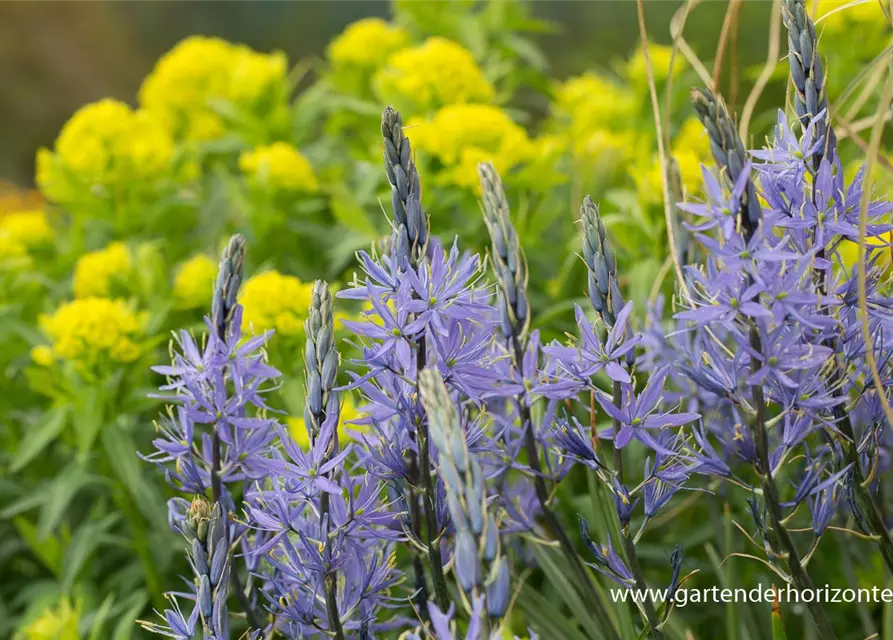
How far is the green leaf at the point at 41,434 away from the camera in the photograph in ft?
6.23

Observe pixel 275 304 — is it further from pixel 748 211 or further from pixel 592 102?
pixel 592 102

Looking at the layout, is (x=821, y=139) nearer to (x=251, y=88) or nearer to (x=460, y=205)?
(x=460, y=205)

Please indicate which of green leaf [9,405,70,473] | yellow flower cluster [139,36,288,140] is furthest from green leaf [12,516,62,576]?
yellow flower cluster [139,36,288,140]

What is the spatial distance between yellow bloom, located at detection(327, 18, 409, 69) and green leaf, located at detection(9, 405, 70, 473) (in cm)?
149

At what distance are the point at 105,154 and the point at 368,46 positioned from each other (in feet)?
2.99

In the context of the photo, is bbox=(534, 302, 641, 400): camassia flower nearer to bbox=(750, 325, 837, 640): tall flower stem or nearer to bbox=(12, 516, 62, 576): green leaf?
bbox=(750, 325, 837, 640): tall flower stem

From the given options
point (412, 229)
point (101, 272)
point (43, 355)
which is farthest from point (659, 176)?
point (43, 355)

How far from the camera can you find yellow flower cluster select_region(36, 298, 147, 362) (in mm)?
1896

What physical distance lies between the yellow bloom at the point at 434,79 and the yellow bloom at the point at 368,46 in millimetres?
385

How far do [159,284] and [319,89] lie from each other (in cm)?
103

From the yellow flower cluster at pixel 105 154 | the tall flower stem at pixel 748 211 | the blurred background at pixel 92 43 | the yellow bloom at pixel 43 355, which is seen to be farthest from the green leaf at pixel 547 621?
the blurred background at pixel 92 43

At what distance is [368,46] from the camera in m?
2.81

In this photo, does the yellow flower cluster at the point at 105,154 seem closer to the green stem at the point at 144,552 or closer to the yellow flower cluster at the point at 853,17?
the green stem at the point at 144,552

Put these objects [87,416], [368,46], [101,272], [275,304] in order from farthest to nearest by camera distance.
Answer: [368,46] → [101,272] → [87,416] → [275,304]
